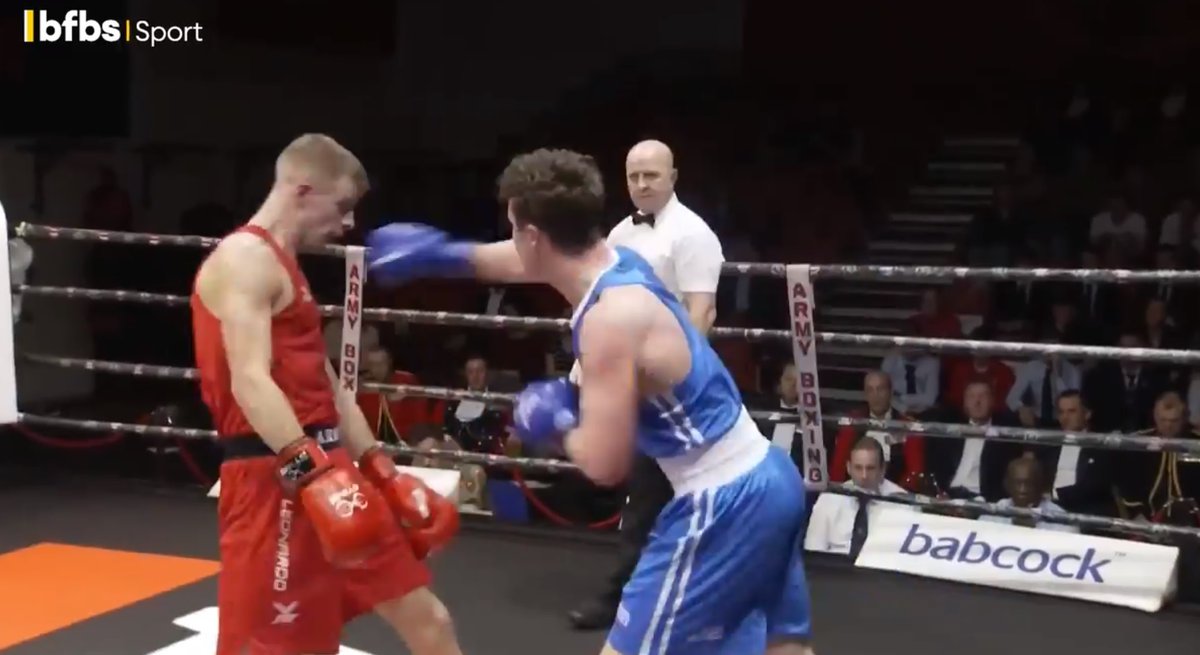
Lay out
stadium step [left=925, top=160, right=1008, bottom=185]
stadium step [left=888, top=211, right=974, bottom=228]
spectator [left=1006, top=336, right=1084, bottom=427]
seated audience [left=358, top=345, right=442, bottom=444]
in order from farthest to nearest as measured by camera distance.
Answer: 1. stadium step [left=925, top=160, right=1008, bottom=185]
2. stadium step [left=888, top=211, right=974, bottom=228]
3. spectator [left=1006, top=336, right=1084, bottom=427]
4. seated audience [left=358, top=345, right=442, bottom=444]

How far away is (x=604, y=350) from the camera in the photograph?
1.78 m

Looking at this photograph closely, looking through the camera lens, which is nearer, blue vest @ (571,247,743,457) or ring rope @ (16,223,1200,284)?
blue vest @ (571,247,743,457)

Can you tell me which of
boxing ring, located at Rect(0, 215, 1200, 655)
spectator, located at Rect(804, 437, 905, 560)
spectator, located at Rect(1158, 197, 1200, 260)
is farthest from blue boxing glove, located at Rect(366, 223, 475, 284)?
spectator, located at Rect(1158, 197, 1200, 260)

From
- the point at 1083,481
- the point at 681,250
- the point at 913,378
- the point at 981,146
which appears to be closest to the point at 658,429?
the point at 681,250

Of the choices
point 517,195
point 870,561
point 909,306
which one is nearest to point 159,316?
point 909,306

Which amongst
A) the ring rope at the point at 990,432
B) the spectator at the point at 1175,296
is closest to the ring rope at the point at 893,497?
the ring rope at the point at 990,432

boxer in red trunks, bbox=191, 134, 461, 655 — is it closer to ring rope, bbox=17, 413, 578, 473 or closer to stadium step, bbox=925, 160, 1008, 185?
ring rope, bbox=17, 413, 578, 473

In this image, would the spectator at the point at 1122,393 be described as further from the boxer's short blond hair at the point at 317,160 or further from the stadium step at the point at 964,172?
the boxer's short blond hair at the point at 317,160

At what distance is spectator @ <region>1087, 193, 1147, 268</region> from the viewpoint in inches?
265

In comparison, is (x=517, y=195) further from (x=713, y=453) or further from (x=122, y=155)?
(x=122, y=155)

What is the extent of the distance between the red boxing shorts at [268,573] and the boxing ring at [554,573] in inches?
36.3

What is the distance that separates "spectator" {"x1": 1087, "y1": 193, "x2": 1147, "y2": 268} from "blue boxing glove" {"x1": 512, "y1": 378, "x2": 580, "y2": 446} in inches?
214

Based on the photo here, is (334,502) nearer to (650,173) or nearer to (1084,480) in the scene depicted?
(650,173)

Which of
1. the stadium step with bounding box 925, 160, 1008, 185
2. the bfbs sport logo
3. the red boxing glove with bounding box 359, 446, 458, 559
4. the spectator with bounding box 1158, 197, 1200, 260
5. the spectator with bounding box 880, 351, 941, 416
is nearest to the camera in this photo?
the red boxing glove with bounding box 359, 446, 458, 559
